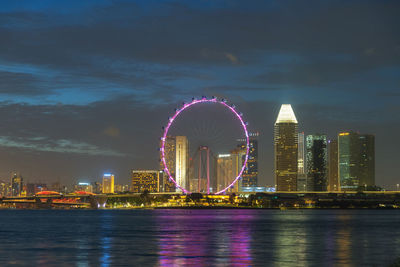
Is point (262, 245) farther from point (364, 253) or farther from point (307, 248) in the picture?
point (364, 253)

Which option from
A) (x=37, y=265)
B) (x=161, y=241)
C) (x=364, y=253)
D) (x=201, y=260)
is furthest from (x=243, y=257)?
(x=161, y=241)

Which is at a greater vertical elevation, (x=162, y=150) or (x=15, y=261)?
(x=162, y=150)

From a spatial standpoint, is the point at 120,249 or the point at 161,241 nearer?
the point at 120,249

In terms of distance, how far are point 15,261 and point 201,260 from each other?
1593 cm

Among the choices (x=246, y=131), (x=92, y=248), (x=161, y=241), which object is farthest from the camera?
(x=246, y=131)

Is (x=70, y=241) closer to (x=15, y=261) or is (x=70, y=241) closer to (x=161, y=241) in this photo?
(x=161, y=241)

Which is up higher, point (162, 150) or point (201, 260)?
point (162, 150)

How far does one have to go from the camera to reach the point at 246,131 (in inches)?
7352

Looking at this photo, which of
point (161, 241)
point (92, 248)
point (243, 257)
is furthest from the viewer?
point (161, 241)

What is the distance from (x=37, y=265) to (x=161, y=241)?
97.0 feet

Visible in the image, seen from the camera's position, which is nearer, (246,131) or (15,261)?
(15,261)

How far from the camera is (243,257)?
61.7 m

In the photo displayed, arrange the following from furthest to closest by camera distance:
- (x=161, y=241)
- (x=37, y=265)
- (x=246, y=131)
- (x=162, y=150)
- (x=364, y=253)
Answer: (x=162, y=150), (x=246, y=131), (x=161, y=241), (x=364, y=253), (x=37, y=265)

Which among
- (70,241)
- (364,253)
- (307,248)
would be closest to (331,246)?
(307,248)
